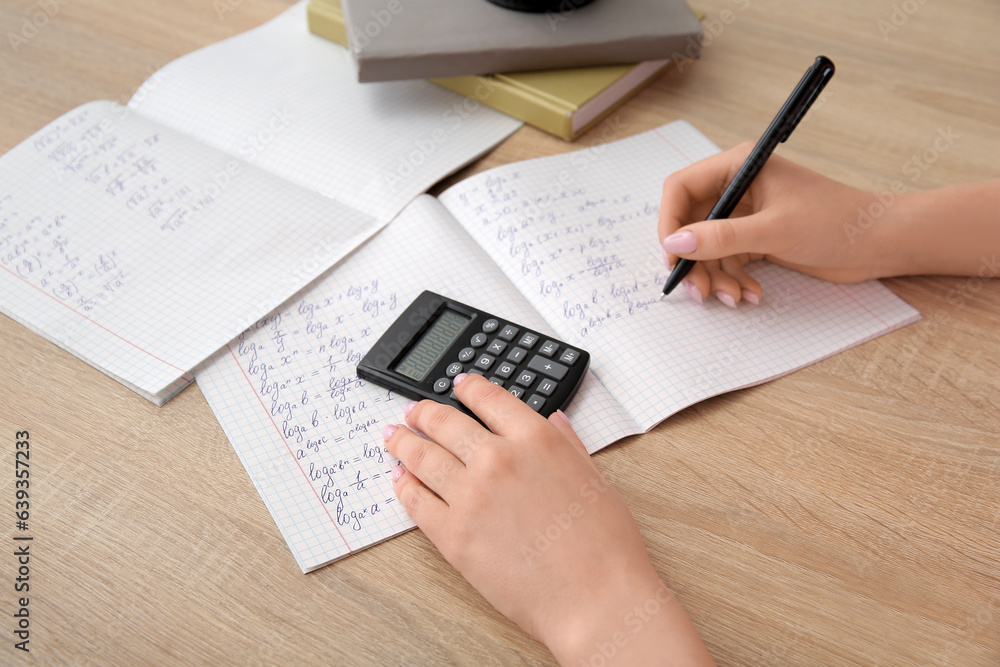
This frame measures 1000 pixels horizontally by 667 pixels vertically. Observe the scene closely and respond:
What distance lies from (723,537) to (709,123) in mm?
489

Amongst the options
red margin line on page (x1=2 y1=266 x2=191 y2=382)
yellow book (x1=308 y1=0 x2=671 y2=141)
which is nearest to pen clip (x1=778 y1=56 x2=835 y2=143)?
yellow book (x1=308 y1=0 x2=671 y2=141)

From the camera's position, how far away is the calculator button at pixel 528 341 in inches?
22.4

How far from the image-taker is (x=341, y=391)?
56cm

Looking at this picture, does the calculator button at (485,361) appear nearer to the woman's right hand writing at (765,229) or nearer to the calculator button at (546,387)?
the calculator button at (546,387)

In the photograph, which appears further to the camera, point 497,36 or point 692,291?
point 497,36

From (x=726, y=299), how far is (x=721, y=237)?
0.06 metres

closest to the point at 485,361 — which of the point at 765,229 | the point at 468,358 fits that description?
the point at 468,358

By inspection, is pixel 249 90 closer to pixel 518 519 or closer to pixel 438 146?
pixel 438 146

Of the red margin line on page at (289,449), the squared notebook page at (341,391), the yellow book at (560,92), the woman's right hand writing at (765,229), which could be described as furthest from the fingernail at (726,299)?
the red margin line on page at (289,449)

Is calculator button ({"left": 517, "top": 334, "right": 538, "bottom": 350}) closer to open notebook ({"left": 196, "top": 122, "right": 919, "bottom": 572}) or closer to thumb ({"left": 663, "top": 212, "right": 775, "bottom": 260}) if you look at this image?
open notebook ({"left": 196, "top": 122, "right": 919, "bottom": 572})

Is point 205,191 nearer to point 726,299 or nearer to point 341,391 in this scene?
point 341,391

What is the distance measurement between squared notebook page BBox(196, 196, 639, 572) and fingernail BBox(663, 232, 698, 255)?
0.12m

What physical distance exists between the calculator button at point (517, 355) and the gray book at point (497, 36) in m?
0.37

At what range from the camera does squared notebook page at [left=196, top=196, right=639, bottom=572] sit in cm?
49
